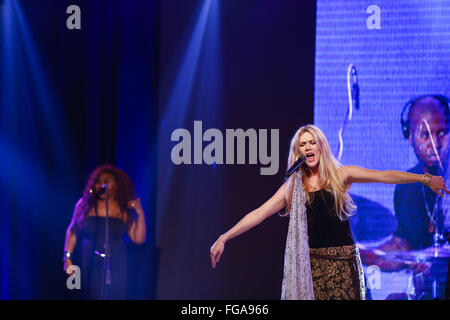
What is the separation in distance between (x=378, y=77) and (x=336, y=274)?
205cm

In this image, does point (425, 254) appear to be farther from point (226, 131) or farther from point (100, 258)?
point (100, 258)

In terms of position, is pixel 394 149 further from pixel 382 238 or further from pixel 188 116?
pixel 188 116

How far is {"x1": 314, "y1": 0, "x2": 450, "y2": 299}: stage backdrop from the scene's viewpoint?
16.9ft

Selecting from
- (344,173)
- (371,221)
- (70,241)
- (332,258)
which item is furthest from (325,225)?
(70,241)

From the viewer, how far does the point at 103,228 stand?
508cm

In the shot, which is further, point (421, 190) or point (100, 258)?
point (421, 190)

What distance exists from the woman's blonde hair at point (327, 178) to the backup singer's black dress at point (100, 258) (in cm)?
163

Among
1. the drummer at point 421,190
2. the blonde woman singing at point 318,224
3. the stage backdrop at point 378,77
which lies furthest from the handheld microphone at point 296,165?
the drummer at point 421,190

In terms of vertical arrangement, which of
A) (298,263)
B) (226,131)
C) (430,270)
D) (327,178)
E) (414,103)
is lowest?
(430,270)

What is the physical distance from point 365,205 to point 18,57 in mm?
3346

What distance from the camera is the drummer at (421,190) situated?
5.09 metres

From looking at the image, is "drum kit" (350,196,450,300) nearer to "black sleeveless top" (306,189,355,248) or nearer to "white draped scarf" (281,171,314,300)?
"black sleeveless top" (306,189,355,248)

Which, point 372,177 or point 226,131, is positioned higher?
point 226,131

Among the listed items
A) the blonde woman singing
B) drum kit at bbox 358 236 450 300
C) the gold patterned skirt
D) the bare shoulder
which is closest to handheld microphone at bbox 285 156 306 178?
the blonde woman singing
